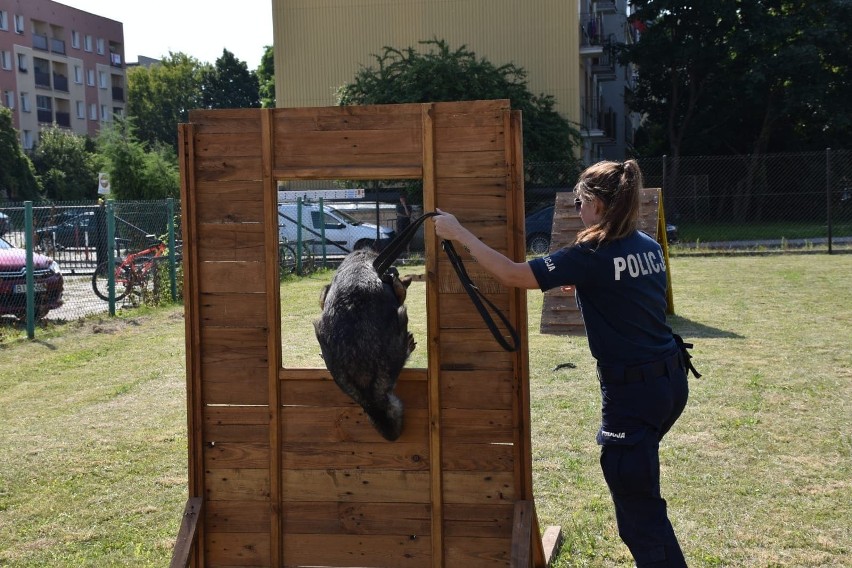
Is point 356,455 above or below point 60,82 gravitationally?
below

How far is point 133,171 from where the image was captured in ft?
95.5

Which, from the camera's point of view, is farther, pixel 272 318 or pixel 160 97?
pixel 160 97

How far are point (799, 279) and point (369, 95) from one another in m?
17.4

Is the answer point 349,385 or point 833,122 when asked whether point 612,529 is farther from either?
point 833,122

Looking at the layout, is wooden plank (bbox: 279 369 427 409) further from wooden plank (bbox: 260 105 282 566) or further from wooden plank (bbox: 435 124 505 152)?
wooden plank (bbox: 435 124 505 152)

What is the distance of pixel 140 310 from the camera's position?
14.7 meters

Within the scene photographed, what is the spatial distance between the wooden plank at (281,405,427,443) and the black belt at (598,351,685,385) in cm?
106

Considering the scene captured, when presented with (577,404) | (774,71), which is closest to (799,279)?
(577,404)

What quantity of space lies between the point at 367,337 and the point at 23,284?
1023 cm

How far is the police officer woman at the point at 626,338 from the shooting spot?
11.6ft

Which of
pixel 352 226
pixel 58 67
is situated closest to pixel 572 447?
pixel 352 226

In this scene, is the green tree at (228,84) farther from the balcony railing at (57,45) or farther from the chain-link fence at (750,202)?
the chain-link fence at (750,202)

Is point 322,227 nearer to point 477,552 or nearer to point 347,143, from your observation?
point 347,143

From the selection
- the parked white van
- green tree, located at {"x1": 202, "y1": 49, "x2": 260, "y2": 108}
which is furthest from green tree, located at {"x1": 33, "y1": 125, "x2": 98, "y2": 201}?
the parked white van
